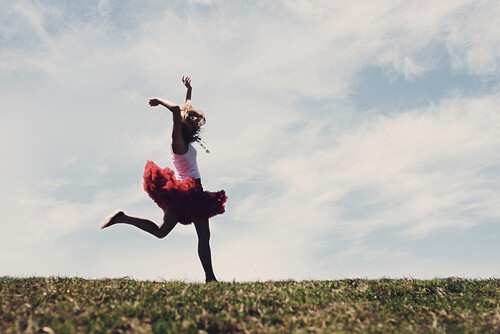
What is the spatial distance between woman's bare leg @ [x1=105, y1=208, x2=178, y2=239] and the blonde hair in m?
1.49

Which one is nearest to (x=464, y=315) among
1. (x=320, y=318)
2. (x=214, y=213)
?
(x=320, y=318)

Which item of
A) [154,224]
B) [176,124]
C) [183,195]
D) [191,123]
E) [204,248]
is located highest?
[191,123]

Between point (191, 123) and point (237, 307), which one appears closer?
point (237, 307)

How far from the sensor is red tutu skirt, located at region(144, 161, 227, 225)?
8.32 metres

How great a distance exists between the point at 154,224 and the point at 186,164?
1291 mm

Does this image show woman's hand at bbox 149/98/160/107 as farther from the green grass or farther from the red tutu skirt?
the green grass

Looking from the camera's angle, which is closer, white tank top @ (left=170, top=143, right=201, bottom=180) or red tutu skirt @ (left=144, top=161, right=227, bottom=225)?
red tutu skirt @ (left=144, top=161, right=227, bottom=225)

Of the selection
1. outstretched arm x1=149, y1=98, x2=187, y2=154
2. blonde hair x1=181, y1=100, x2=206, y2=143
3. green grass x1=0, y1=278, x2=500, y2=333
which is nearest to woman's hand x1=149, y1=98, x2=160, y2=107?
outstretched arm x1=149, y1=98, x2=187, y2=154

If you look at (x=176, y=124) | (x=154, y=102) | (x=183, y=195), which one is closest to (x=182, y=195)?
(x=183, y=195)

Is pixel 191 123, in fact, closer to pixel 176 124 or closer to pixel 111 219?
pixel 176 124

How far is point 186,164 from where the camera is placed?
28.0 feet

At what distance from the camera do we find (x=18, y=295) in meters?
6.65

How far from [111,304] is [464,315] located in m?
5.37

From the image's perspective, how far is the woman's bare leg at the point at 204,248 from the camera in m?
8.47
